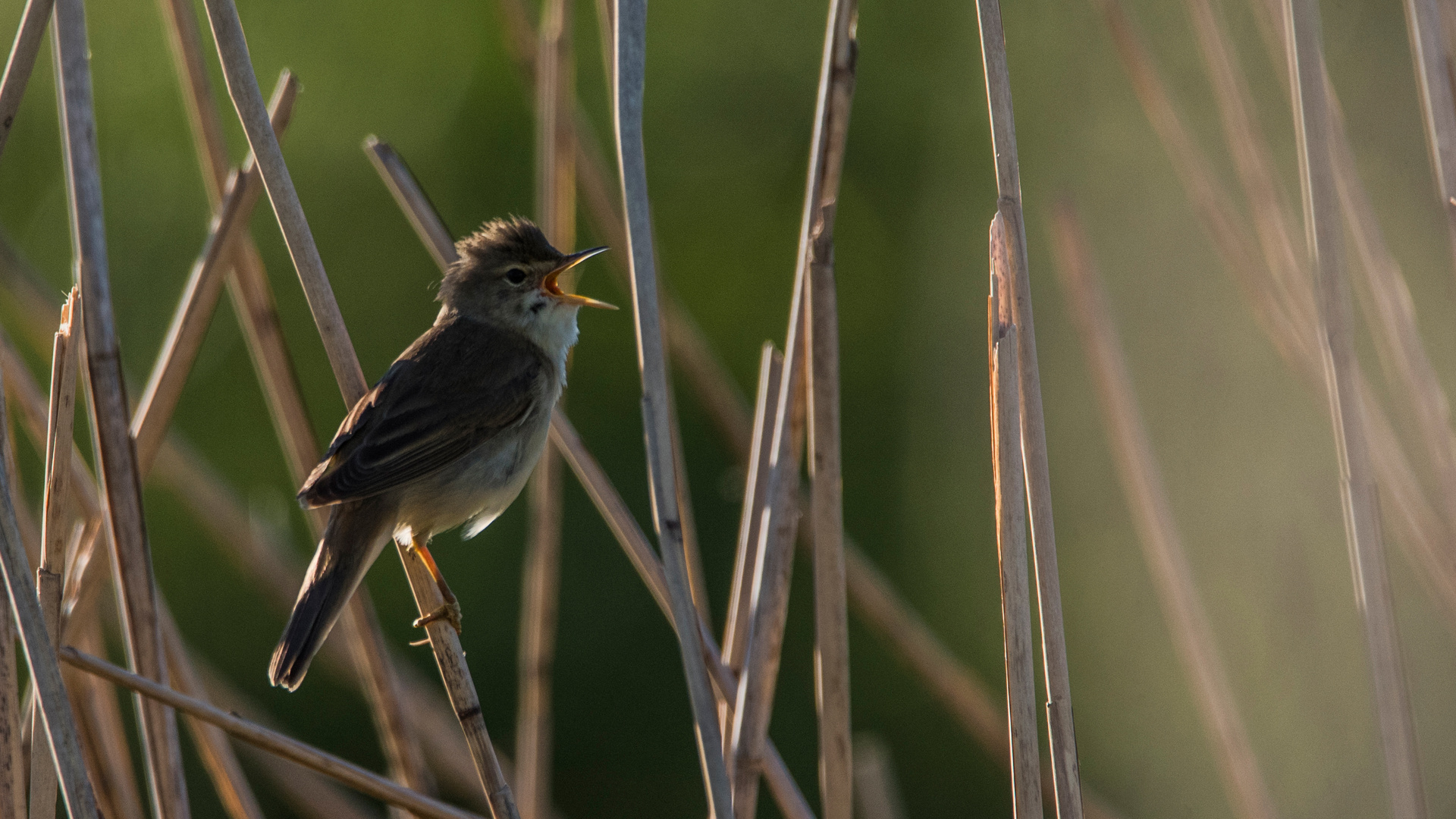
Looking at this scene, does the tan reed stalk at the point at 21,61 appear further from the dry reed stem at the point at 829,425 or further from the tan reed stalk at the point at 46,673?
the dry reed stem at the point at 829,425

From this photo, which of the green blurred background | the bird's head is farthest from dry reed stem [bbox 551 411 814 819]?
the green blurred background

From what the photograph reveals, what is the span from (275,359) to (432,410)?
0.40 meters

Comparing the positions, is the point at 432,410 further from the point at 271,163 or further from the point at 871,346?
the point at 871,346

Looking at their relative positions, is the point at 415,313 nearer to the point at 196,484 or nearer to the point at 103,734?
the point at 196,484

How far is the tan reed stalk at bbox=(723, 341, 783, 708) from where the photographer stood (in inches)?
86.0

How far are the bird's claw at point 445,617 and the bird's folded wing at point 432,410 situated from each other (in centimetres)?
26

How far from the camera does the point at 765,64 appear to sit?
24.9 feet

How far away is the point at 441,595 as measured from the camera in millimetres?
2414

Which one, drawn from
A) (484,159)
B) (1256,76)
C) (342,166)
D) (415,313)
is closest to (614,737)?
(415,313)

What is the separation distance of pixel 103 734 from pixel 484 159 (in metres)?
4.51

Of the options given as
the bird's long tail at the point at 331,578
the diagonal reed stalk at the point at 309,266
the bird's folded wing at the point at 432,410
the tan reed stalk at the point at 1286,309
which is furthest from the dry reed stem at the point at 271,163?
the tan reed stalk at the point at 1286,309

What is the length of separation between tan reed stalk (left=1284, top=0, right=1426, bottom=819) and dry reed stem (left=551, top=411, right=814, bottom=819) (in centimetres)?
90

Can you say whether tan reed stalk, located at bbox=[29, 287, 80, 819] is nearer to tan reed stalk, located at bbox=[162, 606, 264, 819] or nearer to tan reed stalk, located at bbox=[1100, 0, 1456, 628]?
tan reed stalk, located at bbox=[162, 606, 264, 819]

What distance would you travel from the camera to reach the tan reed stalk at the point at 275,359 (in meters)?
2.15
